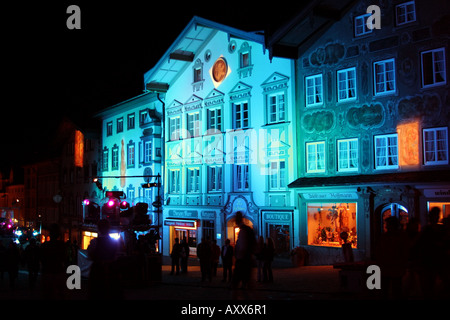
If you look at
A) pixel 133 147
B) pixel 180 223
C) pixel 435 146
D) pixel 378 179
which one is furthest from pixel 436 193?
pixel 133 147

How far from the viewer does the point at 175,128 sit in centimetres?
3688

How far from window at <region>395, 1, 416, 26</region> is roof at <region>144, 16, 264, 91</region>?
29.5ft

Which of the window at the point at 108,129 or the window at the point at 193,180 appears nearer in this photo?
the window at the point at 193,180

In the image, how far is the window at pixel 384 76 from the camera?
24.2m

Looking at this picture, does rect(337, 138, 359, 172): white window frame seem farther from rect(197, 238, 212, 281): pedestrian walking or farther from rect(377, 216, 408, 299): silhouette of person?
rect(377, 216, 408, 299): silhouette of person

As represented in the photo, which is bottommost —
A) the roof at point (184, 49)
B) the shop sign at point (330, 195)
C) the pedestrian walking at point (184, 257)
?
the pedestrian walking at point (184, 257)

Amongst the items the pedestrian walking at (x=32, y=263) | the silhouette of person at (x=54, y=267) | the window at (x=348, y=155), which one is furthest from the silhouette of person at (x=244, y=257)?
the window at (x=348, y=155)

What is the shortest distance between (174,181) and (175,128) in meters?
3.76

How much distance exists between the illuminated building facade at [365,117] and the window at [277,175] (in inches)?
50.0

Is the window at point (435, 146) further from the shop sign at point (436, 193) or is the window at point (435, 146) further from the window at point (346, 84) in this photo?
the window at point (346, 84)

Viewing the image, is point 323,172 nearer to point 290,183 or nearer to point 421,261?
point 290,183

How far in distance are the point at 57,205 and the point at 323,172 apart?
43.1 m

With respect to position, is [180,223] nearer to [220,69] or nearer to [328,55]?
[220,69]
